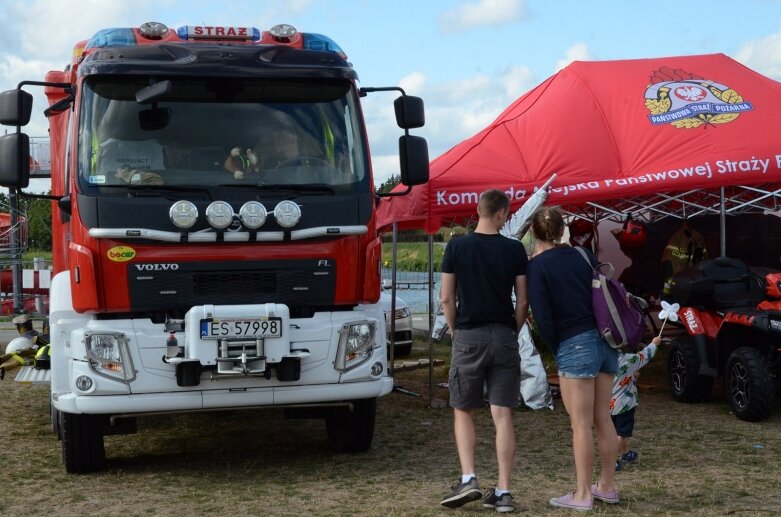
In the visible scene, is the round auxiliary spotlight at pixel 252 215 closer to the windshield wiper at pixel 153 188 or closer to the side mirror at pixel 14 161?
the windshield wiper at pixel 153 188

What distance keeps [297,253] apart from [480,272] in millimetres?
1529

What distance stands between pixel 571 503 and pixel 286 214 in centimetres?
252

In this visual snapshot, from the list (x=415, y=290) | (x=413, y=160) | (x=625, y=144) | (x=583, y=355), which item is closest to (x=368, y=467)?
(x=413, y=160)

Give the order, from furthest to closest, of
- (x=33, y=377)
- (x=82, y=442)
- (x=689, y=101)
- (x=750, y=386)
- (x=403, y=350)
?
(x=403, y=350)
(x=689, y=101)
(x=750, y=386)
(x=33, y=377)
(x=82, y=442)

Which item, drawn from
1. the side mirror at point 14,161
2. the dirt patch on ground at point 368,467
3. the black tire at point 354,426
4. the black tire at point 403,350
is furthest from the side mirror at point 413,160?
the black tire at point 403,350

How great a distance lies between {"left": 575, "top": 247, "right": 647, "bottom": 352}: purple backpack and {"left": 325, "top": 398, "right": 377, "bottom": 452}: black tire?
2524mm

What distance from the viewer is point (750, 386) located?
9.00 meters

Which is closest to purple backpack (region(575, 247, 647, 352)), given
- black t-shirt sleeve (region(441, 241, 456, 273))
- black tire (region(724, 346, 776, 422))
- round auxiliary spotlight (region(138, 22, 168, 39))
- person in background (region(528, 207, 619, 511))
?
person in background (region(528, 207, 619, 511))

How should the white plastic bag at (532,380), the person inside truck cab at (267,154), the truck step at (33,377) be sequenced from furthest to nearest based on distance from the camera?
1. the white plastic bag at (532,380)
2. the truck step at (33,377)
3. the person inside truck cab at (267,154)

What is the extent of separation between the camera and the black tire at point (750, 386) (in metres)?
8.95

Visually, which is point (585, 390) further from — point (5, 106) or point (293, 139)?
point (5, 106)

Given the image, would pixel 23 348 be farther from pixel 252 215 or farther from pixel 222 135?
pixel 252 215

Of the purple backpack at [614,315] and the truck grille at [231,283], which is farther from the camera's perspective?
the truck grille at [231,283]

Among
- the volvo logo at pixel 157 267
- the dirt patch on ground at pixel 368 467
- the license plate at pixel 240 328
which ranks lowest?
the dirt patch on ground at pixel 368 467
